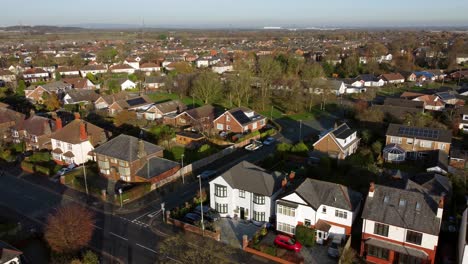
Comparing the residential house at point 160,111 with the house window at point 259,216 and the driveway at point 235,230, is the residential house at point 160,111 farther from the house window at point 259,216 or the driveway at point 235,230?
the house window at point 259,216

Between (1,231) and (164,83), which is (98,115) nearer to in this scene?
(164,83)

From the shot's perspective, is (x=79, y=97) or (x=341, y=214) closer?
(x=341, y=214)

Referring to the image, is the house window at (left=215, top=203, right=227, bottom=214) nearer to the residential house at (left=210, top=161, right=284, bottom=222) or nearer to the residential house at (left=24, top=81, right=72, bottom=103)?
the residential house at (left=210, top=161, right=284, bottom=222)

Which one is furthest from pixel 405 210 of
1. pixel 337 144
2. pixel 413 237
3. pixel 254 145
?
pixel 254 145

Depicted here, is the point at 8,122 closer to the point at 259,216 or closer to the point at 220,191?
the point at 220,191

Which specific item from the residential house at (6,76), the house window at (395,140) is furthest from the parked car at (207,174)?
the residential house at (6,76)
